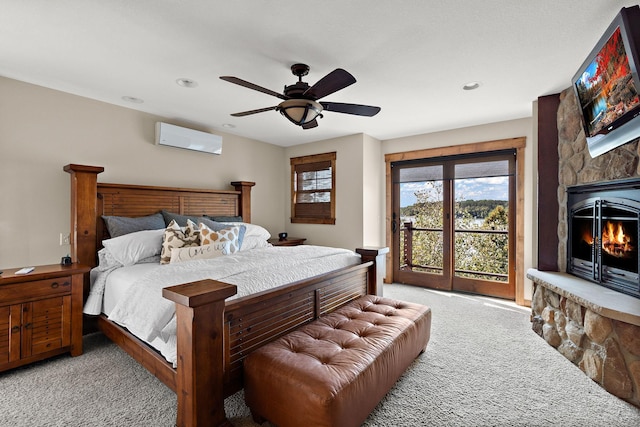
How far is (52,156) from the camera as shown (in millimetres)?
2988

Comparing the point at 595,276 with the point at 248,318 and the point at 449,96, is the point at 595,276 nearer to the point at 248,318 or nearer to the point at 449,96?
the point at 449,96

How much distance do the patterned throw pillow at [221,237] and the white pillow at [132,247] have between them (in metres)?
0.44

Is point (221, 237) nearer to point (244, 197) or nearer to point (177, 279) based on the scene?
point (177, 279)

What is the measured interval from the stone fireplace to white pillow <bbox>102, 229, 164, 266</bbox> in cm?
369

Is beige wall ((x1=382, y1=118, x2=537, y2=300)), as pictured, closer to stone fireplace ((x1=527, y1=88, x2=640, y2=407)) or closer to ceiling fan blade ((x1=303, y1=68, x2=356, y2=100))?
stone fireplace ((x1=527, y1=88, x2=640, y2=407))

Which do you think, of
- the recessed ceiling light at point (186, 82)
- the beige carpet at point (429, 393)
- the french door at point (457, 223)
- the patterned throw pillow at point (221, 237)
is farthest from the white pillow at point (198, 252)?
the french door at point (457, 223)

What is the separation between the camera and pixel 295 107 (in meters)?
2.43

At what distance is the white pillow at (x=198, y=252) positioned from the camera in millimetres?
2770

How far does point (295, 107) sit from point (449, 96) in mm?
1824

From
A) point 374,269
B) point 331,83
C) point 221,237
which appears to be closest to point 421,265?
point 374,269

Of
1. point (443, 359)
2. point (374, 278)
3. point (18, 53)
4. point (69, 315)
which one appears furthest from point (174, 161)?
point (443, 359)

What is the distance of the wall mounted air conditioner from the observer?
146 inches

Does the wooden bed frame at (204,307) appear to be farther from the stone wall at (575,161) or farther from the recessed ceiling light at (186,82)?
the stone wall at (575,161)

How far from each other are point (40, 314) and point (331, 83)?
2862mm
